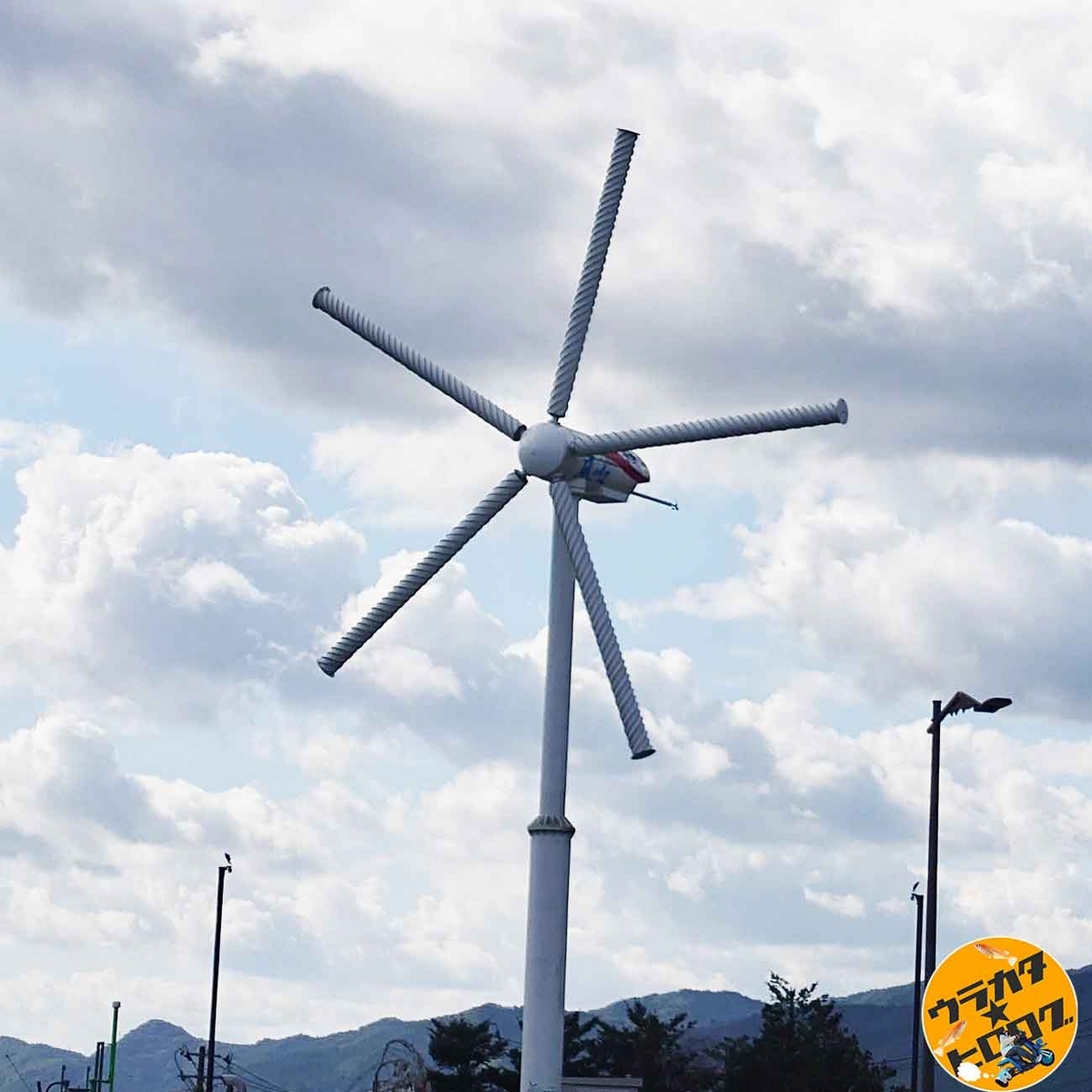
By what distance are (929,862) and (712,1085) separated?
7183cm

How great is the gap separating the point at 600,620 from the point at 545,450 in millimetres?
3689

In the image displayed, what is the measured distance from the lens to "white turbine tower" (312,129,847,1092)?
41.0 metres

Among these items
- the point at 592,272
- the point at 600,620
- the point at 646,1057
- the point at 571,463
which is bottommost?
the point at 646,1057

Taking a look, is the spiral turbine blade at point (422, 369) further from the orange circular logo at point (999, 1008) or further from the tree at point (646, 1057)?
the tree at point (646, 1057)

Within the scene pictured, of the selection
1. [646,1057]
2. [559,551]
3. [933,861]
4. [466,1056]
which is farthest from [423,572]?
[646,1057]

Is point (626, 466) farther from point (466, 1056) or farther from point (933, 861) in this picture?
point (466, 1056)

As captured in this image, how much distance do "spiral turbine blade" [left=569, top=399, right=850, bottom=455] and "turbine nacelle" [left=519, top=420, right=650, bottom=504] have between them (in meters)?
0.18

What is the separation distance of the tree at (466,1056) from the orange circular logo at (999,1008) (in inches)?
3096

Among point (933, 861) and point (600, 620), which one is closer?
point (600, 620)

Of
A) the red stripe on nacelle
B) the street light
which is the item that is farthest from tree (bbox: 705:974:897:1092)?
the red stripe on nacelle

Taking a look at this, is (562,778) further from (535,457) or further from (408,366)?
(408,366)

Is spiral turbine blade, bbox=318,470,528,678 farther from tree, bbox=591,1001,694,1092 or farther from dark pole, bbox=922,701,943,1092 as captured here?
tree, bbox=591,1001,694,1092

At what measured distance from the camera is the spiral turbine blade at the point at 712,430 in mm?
42031

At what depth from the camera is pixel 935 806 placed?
172 ft
